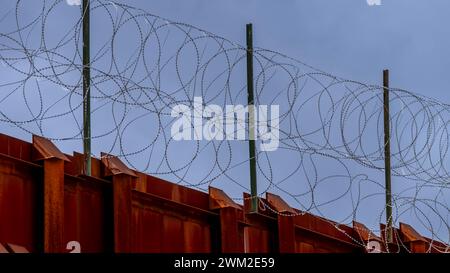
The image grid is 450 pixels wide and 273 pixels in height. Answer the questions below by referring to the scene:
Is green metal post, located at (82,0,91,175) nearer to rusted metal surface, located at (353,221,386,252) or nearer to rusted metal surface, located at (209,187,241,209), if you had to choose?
rusted metal surface, located at (209,187,241,209)

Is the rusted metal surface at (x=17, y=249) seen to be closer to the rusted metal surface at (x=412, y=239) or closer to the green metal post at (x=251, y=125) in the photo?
the green metal post at (x=251, y=125)

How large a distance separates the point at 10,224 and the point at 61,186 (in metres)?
0.85

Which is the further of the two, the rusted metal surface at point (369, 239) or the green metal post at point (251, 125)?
the rusted metal surface at point (369, 239)

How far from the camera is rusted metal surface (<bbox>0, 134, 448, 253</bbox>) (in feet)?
62.4

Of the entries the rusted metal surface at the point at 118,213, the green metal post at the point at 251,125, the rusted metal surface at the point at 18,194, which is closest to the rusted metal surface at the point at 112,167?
the rusted metal surface at the point at 118,213

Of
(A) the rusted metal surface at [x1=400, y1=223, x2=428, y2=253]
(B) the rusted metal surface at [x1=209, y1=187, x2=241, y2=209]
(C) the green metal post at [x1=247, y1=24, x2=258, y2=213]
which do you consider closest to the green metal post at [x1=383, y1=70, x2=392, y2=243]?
(A) the rusted metal surface at [x1=400, y1=223, x2=428, y2=253]

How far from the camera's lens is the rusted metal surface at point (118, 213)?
62.4 feet

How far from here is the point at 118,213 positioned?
20.0 metres

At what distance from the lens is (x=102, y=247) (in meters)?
19.9

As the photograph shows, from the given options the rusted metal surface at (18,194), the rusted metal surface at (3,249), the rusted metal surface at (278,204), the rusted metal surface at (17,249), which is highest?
the rusted metal surface at (278,204)

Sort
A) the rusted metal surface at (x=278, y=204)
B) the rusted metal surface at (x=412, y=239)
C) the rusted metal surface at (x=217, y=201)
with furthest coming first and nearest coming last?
the rusted metal surface at (x=412, y=239)
the rusted metal surface at (x=278, y=204)
the rusted metal surface at (x=217, y=201)

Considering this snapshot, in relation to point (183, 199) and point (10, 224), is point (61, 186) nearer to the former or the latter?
point (10, 224)
